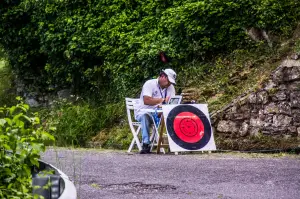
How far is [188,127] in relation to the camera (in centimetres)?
1448

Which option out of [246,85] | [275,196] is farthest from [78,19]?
[275,196]

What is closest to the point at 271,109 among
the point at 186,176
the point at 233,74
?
the point at 233,74

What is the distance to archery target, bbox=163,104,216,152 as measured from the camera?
14242 millimetres

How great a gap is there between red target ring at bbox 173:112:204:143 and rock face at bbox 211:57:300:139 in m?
0.75

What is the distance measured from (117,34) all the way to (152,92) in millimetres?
6505

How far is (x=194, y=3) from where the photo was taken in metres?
17.5

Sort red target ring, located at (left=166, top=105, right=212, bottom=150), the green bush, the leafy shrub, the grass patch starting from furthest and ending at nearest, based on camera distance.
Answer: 1. the leafy shrub
2. the grass patch
3. red target ring, located at (left=166, top=105, right=212, bottom=150)
4. the green bush

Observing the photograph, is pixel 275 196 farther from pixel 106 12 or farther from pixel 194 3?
pixel 106 12

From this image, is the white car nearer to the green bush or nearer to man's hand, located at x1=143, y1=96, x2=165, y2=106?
the green bush

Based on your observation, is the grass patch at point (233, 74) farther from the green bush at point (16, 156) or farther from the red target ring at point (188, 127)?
the green bush at point (16, 156)

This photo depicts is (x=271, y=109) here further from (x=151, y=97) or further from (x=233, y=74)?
(x=151, y=97)

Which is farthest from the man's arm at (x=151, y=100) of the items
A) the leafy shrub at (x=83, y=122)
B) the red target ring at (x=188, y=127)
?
the leafy shrub at (x=83, y=122)

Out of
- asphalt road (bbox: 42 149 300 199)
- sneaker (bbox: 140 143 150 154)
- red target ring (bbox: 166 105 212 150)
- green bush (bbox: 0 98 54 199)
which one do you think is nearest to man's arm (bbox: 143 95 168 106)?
red target ring (bbox: 166 105 212 150)

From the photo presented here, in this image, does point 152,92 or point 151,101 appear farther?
point 152,92
